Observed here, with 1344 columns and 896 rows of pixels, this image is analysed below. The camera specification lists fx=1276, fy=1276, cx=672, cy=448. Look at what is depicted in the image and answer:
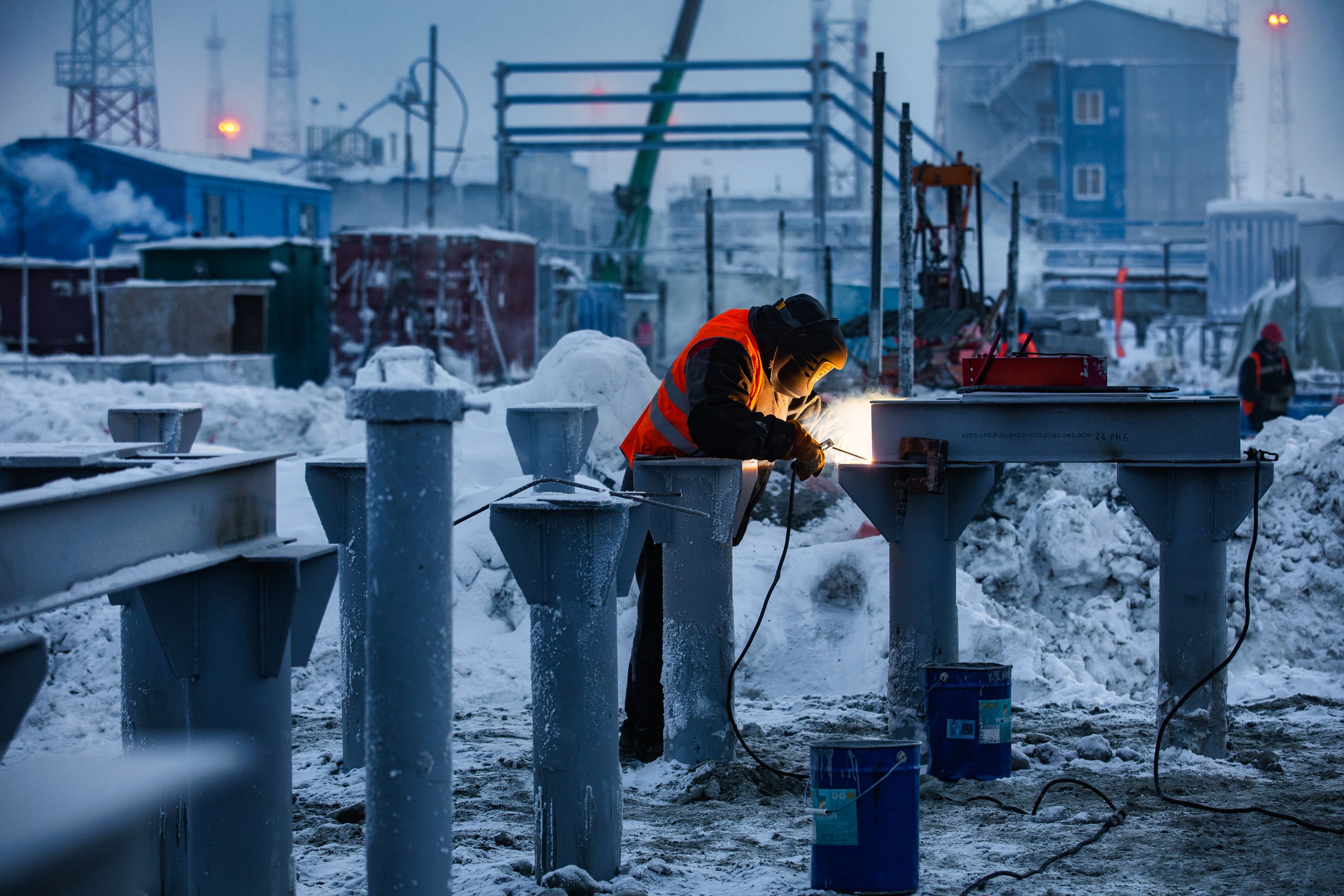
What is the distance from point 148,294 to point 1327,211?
26532 millimetres

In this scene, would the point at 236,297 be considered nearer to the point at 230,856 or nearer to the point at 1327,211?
the point at 230,856

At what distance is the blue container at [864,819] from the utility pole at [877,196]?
676 cm

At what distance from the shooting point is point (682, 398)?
556 centimetres

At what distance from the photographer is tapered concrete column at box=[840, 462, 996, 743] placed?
5559 mm

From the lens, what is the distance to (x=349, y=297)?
69.9ft

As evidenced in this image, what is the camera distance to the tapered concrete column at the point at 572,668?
3.91 metres

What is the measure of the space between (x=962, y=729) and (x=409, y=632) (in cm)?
297

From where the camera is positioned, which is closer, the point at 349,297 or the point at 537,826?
the point at 537,826

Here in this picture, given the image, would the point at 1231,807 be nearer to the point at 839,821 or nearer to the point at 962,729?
the point at 962,729

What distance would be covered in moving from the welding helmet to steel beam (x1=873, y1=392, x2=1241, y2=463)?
298 millimetres

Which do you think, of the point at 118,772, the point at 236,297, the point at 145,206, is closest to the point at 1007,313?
the point at 236,297

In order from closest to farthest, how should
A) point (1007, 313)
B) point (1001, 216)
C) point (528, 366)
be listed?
point (1007, 313) → point (528, 366) → point (1001, 216)

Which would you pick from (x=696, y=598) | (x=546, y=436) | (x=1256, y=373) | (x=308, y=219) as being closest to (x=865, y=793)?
(x=696, y=598)

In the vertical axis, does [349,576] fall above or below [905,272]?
below
